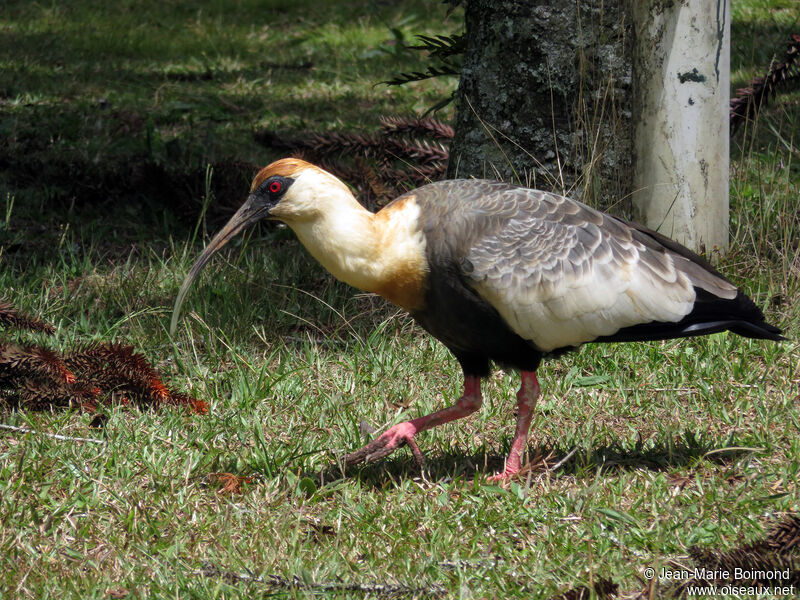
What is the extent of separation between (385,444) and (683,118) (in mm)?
2256

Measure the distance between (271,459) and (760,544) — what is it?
1.81 metres

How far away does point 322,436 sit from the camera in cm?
411

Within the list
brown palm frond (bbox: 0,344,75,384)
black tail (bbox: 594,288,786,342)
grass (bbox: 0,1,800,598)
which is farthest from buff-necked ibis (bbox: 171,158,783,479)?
brown palm frond (bbox: 0,344,75,384)

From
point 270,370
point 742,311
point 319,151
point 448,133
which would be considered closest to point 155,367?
point 270,370

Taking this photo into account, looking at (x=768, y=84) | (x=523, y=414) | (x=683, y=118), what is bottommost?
(x=523, y=414)

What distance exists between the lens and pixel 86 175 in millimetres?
6723

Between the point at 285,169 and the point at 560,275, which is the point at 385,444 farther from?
the point at 285,169

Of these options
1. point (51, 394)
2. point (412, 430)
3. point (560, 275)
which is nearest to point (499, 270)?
point (560, 275)

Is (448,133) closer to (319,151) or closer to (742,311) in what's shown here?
(319,151)

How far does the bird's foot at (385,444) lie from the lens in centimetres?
375

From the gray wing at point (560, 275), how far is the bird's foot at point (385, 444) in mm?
588

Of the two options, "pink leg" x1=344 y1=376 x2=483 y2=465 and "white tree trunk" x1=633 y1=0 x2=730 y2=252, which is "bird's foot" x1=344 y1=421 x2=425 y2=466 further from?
"white tree trunk" x1=633 y1=0 x2=730 y2=252

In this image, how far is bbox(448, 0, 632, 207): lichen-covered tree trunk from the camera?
491 cm

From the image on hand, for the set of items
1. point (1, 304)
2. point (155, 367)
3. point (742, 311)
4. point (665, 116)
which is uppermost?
point (665, 116)
